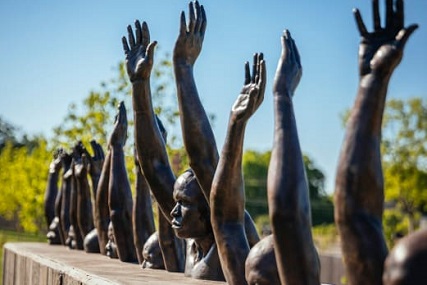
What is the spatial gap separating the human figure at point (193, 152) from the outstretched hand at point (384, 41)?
2.18m

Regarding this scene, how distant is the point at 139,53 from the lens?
22.6 ft

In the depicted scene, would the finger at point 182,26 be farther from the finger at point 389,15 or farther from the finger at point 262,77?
the finger at point 389,15

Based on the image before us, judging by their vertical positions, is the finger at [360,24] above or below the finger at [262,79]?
above

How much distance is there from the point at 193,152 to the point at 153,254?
5.27 feet

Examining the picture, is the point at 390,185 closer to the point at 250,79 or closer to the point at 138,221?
the point at 138,221

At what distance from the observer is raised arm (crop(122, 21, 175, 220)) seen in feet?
21.9

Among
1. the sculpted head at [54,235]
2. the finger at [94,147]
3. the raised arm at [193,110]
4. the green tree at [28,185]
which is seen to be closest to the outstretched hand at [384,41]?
the raised arm at [193,110]

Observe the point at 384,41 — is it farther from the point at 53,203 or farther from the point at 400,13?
the point at 53,203

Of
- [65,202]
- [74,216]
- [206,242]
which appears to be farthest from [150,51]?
[65,202]

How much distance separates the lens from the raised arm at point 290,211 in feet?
13.1

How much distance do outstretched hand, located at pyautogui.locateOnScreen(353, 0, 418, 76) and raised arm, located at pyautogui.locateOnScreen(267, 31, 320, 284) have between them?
1.89 feet

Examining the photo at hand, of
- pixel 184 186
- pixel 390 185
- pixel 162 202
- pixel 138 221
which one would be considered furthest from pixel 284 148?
pixel 390 185

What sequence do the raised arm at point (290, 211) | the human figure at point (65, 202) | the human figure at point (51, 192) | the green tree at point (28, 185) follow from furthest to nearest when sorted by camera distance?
the green tree at point (28, 185)
the human figure at point (51, 192)
the human figure at point (65, 202)
the raised arm at point (290, 211)

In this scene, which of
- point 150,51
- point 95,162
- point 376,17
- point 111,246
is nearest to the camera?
point 376,17
